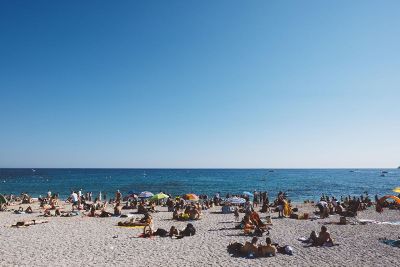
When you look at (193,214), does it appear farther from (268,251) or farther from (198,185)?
(198,185)

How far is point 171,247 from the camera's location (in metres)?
13.1

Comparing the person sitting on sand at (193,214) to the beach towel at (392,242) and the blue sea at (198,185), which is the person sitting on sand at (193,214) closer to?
the beach towel at (392,242)

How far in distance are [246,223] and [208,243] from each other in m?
3.20

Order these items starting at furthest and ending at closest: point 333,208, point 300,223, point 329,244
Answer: point 333,208 < point 300,223 < point 329,244

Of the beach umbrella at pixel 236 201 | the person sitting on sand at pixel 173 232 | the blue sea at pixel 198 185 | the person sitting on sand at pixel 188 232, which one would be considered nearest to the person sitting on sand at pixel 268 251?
the person sitting on sand at pixel 188 232

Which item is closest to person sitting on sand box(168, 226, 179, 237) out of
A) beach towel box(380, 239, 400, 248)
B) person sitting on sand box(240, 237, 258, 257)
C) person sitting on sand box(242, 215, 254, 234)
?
person sitting on sand box(242, 215, 254, 234)

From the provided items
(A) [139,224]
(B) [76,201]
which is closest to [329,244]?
(A) [139,224]

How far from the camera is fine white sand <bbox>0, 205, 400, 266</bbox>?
11047 millimetres

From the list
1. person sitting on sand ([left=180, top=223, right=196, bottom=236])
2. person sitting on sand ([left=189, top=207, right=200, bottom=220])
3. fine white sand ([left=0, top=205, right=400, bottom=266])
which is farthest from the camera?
person sitting on sand ([left=189, top=207, right=200, bottom=220])

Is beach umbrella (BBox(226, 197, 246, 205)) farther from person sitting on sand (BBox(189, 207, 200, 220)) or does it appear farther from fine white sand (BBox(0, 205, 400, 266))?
fine white sand (BBox(0, 205, 400, 266))

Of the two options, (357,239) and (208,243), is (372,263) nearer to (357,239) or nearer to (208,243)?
(357,239)

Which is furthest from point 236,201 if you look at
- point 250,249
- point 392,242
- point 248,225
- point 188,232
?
point 250,249

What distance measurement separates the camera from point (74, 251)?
484 inches

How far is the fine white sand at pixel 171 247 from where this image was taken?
11047mm
